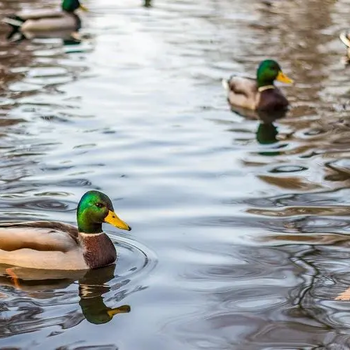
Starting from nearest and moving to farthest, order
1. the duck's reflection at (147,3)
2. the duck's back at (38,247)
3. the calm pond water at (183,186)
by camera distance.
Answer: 1. the calm pond water at (183,186)
2. the duck's back at (38,247)
3. the duck's reflection at (147,3)

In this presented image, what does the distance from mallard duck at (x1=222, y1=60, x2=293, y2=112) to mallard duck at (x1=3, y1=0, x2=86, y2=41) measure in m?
6.75

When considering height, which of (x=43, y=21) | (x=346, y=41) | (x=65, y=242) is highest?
(x=65, y=242)

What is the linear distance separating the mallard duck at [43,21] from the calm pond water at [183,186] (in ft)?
6.22

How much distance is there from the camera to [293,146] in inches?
421

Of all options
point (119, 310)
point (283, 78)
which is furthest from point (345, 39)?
point (119, 310)

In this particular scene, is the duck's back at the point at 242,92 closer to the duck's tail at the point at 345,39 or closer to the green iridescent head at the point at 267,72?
the green iridescent head at the point at 267,72

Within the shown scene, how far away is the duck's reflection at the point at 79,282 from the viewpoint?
6.30 m

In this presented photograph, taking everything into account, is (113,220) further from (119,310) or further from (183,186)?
(183,186)

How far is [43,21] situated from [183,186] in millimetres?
11326

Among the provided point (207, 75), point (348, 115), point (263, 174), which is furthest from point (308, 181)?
point (207, 75)

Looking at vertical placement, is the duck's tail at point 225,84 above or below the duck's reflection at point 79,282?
below

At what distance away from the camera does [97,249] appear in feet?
22.9

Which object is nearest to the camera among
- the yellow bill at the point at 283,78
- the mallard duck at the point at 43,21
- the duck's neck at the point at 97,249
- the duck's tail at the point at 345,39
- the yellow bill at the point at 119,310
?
the yellow bill at the point at 119,310

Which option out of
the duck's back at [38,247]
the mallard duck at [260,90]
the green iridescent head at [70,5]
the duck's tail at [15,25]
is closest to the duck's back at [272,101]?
the mallard duck at [260,90]
